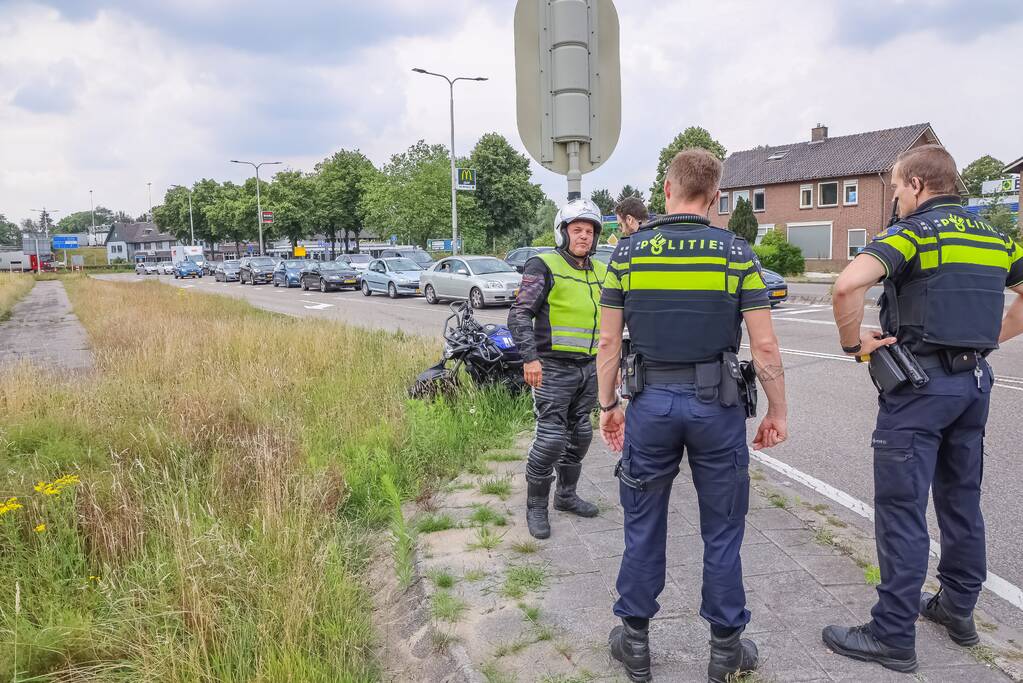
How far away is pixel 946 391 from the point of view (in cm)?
260

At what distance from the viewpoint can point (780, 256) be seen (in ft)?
105

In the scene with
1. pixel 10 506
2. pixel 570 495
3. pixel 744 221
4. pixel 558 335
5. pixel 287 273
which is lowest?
pixel 570 495

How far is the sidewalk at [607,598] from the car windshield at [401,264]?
72.3 feet

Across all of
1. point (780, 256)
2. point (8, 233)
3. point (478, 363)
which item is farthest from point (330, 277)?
point (8, 233)

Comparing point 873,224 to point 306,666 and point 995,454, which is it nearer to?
point 995,454

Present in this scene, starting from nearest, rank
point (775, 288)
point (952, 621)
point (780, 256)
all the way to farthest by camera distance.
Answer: point (952, 621) → point (775, 288) → point (780, 256)

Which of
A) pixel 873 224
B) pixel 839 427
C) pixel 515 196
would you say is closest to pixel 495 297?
pixel 839 427

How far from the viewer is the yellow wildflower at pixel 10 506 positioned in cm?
363

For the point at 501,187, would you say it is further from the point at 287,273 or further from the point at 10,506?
the point at 10,506

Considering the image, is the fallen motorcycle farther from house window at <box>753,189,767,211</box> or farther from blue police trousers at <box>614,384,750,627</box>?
house window at <box>753,189,767,211</box>

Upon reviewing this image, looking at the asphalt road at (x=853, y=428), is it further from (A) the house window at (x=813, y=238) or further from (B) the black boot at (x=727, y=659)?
(A) the house window at (x=813, y=238)

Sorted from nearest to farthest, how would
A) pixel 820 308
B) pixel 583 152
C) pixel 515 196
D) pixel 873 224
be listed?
pixel 583 152 < pixel 820 308 < pixel 873 224 < pixel 515 196

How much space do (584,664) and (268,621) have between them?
1.22 m

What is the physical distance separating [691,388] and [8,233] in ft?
617
